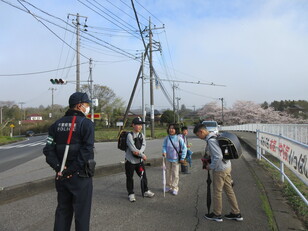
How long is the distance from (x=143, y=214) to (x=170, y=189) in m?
1.34

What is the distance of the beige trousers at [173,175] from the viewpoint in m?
5.00

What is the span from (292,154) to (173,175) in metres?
2.30

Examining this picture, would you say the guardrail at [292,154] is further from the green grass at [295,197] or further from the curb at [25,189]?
the curb at [25,189]

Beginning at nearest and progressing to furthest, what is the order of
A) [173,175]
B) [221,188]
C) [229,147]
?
[229,147], [221,188], [173,175]

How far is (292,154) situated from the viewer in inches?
178

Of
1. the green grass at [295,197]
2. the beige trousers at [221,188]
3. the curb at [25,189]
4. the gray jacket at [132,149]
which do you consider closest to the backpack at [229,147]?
the beige trousers at [221,188]

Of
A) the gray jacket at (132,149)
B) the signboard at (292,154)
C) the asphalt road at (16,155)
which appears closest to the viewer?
the signboard at (292,154)

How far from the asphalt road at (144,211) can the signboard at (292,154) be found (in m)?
0.86

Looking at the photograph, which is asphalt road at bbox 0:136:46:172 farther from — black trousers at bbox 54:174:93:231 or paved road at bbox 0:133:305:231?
black trousers at bbox 54:174:93:231

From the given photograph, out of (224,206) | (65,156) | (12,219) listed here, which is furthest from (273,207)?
(12,219)

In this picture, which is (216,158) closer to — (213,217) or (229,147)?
(229,147)

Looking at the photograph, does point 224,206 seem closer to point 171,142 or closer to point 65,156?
point 171,142

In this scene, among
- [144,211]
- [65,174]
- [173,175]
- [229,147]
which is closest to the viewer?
[65,174]

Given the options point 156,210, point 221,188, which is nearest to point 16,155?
point 156,210
